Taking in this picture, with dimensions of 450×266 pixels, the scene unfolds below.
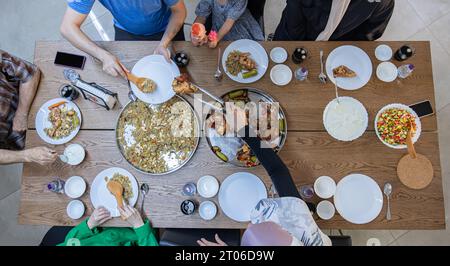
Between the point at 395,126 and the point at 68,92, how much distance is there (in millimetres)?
1863

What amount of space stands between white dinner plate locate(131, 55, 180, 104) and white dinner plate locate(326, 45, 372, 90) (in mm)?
907

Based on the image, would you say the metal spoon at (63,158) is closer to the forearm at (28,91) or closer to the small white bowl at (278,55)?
the forearm at (28,91)

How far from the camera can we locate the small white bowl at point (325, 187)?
1.75 m

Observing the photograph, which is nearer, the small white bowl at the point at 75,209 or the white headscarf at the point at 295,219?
the white headscarf at the point at 295,219

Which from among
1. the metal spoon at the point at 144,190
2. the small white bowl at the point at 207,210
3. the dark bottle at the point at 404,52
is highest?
the dark bottle at the point at 404,52

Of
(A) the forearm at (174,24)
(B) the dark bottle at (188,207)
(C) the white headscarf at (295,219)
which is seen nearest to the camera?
(C) the white headscarf at (295,219)

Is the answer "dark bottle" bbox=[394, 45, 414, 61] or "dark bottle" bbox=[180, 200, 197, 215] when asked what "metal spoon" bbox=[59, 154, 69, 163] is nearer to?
"dark bottle" bbox=[180, 200, 197, 215]

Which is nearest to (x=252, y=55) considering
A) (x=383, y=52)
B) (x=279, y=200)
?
(x=383, y=52)

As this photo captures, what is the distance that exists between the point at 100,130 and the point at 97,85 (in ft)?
0.87

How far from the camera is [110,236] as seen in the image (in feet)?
5.98

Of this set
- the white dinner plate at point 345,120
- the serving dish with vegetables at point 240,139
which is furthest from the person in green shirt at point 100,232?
the white dinner plate at point 345,120

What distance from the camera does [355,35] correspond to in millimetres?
2197

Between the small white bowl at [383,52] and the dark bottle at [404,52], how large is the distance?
0.05m
